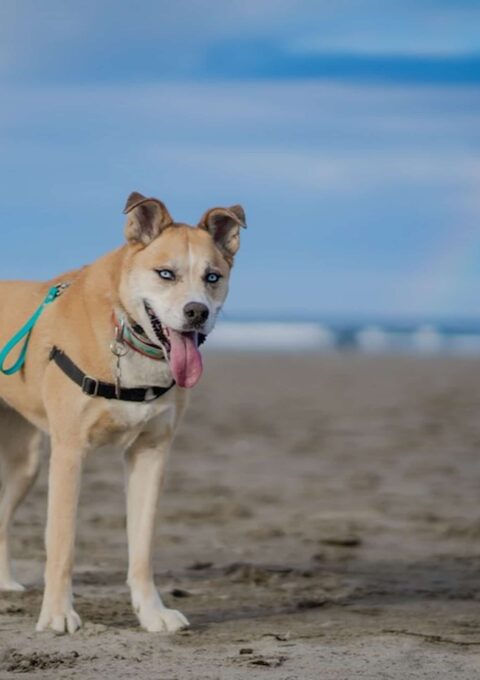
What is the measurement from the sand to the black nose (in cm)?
136

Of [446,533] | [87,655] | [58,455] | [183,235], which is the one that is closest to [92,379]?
[58,455]

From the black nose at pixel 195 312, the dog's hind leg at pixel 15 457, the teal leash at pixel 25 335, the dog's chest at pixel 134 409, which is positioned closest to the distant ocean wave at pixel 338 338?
the dog's hind leg at pixel 15 457

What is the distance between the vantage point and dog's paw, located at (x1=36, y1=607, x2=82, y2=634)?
5.52 m

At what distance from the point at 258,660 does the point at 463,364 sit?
2338cm

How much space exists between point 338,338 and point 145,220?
37159mm

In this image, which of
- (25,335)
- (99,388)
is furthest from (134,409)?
(25,335)

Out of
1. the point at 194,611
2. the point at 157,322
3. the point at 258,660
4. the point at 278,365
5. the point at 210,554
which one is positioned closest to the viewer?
the point at 258,660

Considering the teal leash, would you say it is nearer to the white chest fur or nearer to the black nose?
the white chest fur

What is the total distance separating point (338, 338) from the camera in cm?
4259

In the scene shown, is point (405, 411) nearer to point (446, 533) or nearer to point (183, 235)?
point (446, 533)

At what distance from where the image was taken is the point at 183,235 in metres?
5.60

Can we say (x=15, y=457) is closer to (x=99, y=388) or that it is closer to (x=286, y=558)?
(x=99, y=388)

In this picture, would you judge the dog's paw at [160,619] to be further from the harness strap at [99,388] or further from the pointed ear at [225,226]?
the pointed ear at [225,226]

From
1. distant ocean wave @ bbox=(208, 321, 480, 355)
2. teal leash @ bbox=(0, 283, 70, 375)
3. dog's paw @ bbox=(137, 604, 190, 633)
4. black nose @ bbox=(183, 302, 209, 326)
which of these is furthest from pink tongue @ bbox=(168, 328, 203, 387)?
distant ocean wave @ bbox=(208, 321, 480, 355)
